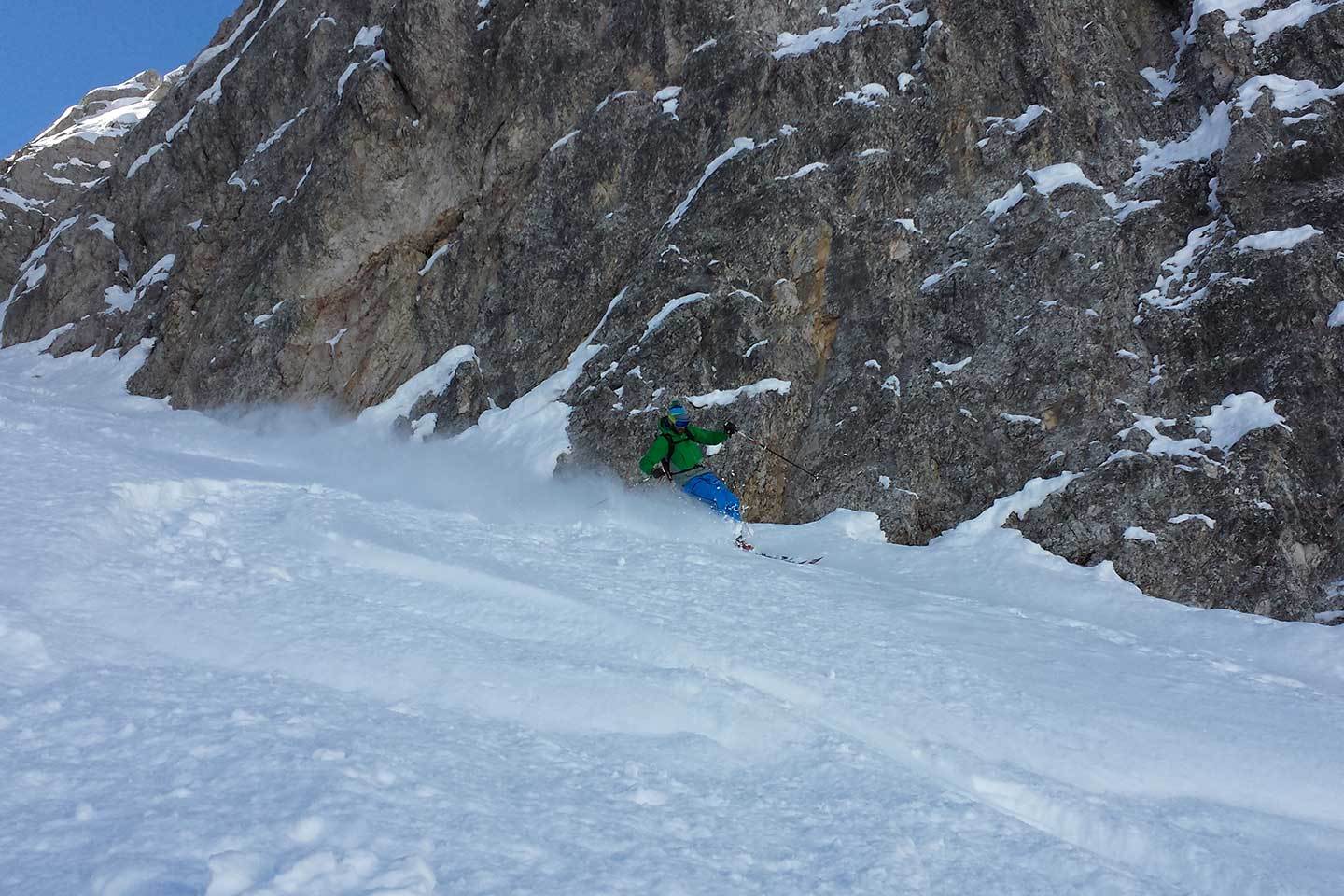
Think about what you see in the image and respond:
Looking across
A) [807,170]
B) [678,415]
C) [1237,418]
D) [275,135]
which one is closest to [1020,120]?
[807,170]

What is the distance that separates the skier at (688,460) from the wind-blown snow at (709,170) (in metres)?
7.22

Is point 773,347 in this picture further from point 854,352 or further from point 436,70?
point 436,70

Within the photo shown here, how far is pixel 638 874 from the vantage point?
3102mm

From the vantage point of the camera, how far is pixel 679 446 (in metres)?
13.6

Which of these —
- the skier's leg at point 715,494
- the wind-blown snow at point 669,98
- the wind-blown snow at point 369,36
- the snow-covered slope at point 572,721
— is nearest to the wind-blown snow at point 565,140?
the wind-blown snow at point 669,98

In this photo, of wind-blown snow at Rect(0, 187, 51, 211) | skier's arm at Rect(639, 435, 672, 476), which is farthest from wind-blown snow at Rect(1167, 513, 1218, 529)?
wind-blown snow at Rect(0, 187, 51, 211)

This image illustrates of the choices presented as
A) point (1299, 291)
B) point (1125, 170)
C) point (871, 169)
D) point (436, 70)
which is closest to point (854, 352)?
point (871, 169)

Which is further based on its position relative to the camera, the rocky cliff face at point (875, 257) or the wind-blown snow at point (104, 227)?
the wind-blown snow at point (104, 227)

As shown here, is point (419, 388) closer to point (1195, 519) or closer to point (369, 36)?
point (369, 36)

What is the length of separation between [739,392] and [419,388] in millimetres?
9698

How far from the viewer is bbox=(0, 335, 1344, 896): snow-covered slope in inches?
122

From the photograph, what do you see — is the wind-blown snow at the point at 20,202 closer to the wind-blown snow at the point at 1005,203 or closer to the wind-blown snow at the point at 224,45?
the wind-blown snow at the point at 224,45

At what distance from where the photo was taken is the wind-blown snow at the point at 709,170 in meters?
19.3

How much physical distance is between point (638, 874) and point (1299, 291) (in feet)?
46.8
